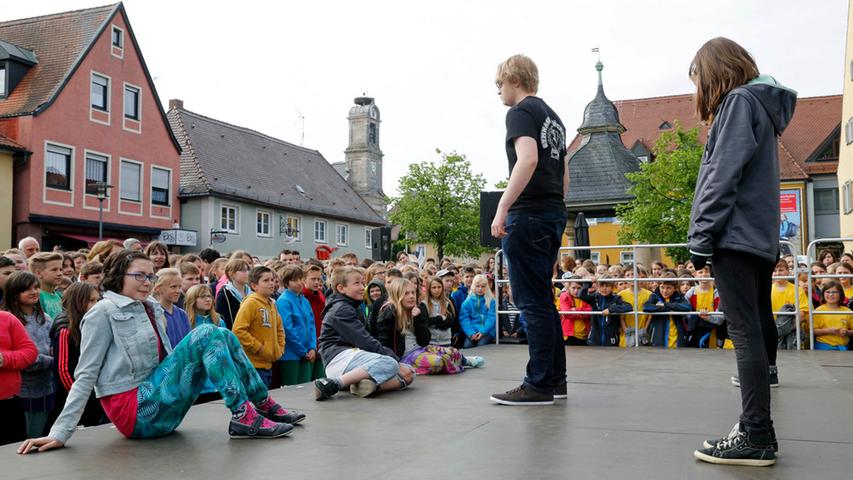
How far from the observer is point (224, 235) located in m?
37.6

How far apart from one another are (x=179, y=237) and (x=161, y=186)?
8.48 ft

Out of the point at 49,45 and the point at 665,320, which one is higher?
the point at 49,45

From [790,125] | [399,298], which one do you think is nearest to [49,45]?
[399,298]

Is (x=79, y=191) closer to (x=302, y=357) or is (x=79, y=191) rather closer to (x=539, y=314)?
(x=302, y=357)

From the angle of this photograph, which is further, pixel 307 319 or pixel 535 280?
pixel 307 319

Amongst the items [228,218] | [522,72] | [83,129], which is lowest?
[522,72]

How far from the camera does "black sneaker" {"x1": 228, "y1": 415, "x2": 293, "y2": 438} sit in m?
4.53

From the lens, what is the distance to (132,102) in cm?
3481

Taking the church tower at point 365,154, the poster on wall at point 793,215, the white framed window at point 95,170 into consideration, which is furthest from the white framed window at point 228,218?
the church tower at point 365,154

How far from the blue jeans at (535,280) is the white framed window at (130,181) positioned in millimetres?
31061

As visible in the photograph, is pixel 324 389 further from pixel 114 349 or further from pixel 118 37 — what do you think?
pixel 118 37

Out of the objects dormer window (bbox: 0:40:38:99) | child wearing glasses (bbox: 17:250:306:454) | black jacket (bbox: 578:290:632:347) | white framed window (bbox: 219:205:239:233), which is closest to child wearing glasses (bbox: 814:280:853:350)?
black jacket (bbox: 578:290:632:347)

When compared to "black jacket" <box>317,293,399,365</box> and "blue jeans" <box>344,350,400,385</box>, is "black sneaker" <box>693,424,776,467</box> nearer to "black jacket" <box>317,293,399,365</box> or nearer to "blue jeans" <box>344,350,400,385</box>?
"blue jeans" <box>344,350,400,385</box>

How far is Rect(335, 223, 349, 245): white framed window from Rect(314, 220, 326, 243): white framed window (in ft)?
5.35
